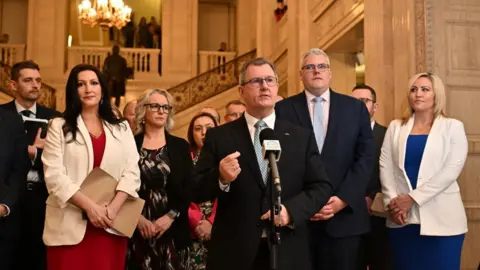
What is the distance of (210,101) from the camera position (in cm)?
1464

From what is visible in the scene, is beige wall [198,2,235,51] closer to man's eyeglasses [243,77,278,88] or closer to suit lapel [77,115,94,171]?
suit lapel [77,115,94,171]

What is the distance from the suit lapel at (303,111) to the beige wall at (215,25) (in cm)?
1490

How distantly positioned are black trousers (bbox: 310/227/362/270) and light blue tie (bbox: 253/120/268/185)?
0.75 meters

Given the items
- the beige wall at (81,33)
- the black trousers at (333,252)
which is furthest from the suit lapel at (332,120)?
the beige wall at (81,33)

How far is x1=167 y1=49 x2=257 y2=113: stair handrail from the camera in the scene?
14.9m

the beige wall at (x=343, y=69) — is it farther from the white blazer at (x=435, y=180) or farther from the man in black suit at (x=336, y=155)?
the man in black suit at (x=336, y=155)

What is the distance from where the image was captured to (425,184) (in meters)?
3.91

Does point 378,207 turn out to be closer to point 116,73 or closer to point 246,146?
point 246,146

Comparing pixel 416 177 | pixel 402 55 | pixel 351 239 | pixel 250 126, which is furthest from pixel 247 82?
pixel 402 55

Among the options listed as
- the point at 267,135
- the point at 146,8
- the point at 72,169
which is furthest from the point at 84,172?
the point at 146,8

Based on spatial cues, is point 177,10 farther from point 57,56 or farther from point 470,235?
point 470,235

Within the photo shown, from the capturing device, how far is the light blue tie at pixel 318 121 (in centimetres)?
362

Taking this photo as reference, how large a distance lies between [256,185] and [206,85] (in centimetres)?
1264

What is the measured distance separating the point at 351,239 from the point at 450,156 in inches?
41.1
